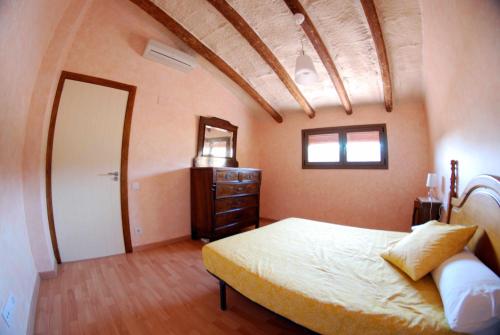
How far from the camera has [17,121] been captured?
1532 mm

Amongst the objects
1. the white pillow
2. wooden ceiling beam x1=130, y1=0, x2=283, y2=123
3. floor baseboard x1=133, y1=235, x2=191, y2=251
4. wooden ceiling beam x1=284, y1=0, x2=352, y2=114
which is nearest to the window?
wooden ceiling beam x1=284, y1=0, x2=352, y2=114

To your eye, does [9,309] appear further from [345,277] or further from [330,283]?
[345,277]

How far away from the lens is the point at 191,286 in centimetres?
189

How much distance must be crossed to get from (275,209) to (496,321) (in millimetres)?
3912

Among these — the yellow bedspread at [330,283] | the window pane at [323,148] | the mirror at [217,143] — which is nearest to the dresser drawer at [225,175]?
the mirror at [217,143]

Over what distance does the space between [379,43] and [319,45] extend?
0.68 metres

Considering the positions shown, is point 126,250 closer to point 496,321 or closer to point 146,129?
point 146,129

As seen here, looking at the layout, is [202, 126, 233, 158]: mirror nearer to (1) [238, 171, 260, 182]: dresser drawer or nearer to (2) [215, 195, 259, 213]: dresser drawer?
(1) [238, 171, 260, 182]: dresser drawer

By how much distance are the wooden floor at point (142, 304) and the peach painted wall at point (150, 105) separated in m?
0.72

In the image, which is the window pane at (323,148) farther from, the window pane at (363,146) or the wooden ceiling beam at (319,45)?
the wooden ceiling beam at (319,45)

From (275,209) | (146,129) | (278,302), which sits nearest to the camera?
(278,302)

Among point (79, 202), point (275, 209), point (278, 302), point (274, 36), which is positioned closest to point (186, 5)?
point (274, 36)

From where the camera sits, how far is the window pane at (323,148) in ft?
13.2

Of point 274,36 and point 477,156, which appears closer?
point 477,156
